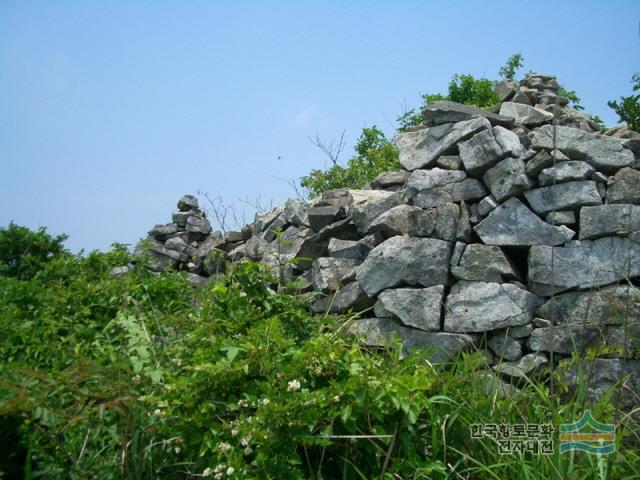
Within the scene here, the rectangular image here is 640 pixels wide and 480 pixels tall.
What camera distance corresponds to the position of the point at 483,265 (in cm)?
480

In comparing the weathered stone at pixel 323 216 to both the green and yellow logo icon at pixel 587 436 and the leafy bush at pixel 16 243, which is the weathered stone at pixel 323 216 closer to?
the leafy bush at pixel 16 243

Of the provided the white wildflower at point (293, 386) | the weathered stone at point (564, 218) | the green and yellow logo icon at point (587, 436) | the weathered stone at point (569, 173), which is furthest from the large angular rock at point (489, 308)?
the white wildflower at point (293, 386)

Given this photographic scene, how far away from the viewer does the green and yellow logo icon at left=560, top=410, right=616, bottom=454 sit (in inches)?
102

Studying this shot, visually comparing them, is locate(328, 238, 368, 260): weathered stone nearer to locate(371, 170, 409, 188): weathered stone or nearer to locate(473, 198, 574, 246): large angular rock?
locate(371, 170, 409, 188): weathered stone

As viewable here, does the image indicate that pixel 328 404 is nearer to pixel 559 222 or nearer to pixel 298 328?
pixel 298 328

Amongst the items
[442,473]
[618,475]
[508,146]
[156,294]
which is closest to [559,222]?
[508,146]

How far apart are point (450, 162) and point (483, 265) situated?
1089mm

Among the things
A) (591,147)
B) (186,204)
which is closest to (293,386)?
(591,147)

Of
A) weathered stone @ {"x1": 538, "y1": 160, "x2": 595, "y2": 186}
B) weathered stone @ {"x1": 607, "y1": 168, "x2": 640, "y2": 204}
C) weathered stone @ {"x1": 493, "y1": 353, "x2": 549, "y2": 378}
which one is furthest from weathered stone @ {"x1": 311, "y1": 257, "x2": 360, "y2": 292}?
weathered stone @ {"x1": 607, "y1": 168, "x2": 640, "y2": 204}

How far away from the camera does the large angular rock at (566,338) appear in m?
4.41

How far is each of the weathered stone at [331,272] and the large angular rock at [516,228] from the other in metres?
1.20

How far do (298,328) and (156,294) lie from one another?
4.56 feet

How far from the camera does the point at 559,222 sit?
15.8 ft

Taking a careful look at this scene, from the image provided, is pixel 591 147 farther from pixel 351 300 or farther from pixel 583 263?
pixel 351 300
